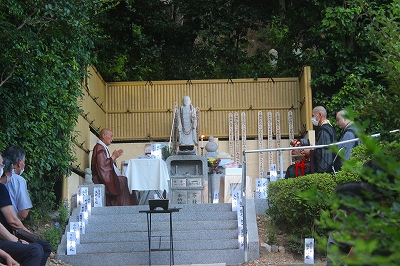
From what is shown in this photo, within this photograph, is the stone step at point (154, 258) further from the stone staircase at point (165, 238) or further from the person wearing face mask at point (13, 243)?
the person wearing face mask at point (13, 243)

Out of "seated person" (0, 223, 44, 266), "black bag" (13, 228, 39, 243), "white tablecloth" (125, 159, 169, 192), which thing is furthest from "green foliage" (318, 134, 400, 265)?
"white tablecloth" (125, 159, 169, 192)

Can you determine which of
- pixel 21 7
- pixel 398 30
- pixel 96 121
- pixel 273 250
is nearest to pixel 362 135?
pixel 398 30

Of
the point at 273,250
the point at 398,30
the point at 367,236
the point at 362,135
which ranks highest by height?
the point at 398,30

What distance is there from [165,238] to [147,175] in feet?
8.99

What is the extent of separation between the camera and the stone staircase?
9.30 meters

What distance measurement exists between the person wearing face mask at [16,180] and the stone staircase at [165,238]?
2.95 m

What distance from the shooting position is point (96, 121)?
50.1ft

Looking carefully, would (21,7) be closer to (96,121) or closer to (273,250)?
(273,250)

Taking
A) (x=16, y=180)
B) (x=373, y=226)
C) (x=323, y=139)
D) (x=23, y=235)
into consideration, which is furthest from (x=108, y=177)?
(x=373, y=226)

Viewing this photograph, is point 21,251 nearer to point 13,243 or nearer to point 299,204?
point 13,243

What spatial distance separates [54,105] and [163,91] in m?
5.85

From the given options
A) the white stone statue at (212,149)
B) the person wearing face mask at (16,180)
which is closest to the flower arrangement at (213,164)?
the white stone statue at (212,149)

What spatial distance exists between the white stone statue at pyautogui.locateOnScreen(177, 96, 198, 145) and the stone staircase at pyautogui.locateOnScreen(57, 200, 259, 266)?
4.59m

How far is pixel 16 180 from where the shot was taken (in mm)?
6656
